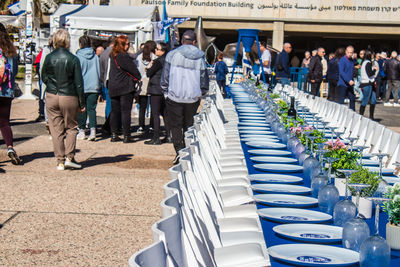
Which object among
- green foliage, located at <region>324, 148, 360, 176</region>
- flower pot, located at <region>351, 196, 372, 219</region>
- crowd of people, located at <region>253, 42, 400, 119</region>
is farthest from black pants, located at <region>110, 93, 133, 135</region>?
flower pot, located at <region>351, 196, 372, 219</region>

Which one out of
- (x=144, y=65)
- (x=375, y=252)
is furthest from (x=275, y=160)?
(x=144, y=65)

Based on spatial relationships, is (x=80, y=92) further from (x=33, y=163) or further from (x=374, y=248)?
(x=374, y=248)

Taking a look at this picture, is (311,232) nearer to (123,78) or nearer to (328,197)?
(328,197)

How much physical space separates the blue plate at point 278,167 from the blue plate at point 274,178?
0.14m

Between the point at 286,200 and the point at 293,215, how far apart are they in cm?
35

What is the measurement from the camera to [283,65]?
18312mm

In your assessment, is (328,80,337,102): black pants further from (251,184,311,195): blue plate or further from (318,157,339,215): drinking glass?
(318,157,339,215): drinking glass

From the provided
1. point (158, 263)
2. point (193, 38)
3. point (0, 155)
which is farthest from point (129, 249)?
point (0, 155)

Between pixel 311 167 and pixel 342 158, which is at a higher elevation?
pixel 342 158

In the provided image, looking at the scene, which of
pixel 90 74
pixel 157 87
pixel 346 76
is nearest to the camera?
pixel 157 87

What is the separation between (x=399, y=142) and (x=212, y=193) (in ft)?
9.50

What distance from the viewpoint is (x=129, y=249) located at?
204 inches

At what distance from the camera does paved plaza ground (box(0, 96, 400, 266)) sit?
5.11 metres

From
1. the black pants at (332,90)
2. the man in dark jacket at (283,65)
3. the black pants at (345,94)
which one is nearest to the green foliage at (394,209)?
the black pants at (345,94)
